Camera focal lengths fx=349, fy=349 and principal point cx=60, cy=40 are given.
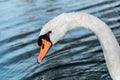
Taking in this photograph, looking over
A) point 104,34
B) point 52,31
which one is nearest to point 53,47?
point 104,34

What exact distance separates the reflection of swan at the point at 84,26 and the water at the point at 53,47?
2.12 metres

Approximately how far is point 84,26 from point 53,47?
4269 millimetres

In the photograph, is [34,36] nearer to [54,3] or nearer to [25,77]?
[25,77]

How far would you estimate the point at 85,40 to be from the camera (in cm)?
921

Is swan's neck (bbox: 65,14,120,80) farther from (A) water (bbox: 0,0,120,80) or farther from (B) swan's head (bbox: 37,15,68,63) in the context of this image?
(A) water (bbox: 0,0,120,80)

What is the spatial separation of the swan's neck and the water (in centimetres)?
210

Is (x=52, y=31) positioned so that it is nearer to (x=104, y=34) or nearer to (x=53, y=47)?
(x=104, y=34)

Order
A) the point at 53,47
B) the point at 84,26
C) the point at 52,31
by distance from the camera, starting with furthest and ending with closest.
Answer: the point at 53,47 → the point at 84,26 → the point at 52,31

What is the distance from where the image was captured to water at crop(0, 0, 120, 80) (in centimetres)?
752

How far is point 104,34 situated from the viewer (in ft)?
15.9

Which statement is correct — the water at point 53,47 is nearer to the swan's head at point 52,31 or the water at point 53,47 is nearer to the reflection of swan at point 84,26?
the reflection of swan at point 84,26

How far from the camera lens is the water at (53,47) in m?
7.52

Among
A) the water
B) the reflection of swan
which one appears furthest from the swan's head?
the water

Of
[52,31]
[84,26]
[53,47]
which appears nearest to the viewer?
[52,31]
